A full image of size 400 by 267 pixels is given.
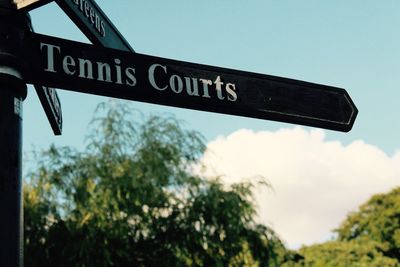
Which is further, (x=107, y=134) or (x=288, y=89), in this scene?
(x=107, y=134)

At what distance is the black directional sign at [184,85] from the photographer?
2.66 meters

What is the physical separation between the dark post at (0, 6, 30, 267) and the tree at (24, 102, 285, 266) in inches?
441

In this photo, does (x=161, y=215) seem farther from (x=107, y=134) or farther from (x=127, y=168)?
(x=107, y=134)

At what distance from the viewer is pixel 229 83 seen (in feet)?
9.80

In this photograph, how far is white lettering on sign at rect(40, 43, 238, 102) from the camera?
267 cm

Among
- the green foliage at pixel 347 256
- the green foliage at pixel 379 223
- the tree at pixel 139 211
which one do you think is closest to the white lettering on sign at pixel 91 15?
the tree at pixel 139 211

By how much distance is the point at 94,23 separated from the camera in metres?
2.99

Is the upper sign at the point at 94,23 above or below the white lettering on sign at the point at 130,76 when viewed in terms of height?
above

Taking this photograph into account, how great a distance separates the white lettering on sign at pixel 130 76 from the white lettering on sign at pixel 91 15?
270 millimetres

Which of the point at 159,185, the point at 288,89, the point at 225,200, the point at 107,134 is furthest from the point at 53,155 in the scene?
the point at 288,89

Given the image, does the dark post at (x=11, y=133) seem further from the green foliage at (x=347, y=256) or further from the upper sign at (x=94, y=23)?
the green foliage at (x=347, y=256)

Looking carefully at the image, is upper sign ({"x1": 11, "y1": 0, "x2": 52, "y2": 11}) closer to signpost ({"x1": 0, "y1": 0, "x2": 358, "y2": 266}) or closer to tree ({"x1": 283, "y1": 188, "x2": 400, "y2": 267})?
signpost ({"x1": 0, "y1": 0, "x2": 358, "y2": 266})

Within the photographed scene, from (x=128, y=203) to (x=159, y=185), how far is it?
3.06 ft

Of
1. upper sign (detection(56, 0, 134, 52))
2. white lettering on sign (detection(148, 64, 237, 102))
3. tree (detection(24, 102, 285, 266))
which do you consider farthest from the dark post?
tree (detection(24, 102, 285, 266))
